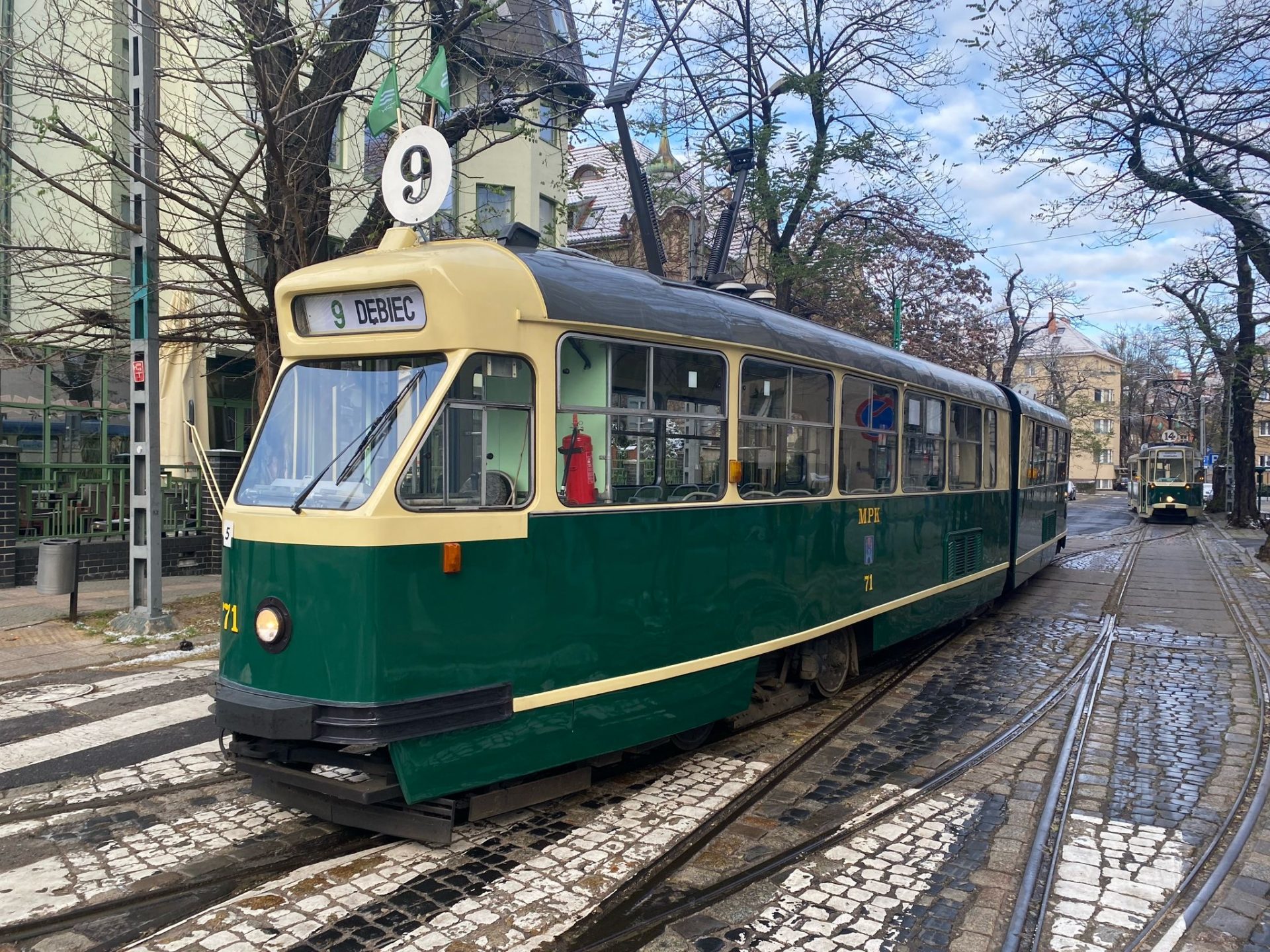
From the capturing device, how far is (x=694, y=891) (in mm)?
4078

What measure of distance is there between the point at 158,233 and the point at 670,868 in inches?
342

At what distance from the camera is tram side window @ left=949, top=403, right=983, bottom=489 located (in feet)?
31.0

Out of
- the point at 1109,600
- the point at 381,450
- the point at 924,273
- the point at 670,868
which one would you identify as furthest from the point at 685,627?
the point at 924,273

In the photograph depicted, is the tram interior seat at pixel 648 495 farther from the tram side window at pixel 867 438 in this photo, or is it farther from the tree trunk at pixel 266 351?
the tree trunk at pixel 266 351

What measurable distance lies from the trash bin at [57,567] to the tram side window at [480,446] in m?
7.77

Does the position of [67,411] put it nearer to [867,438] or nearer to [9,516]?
[9,516]

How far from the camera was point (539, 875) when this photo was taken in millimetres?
4160

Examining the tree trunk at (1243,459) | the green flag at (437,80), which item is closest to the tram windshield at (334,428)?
the green flag at (437,80)

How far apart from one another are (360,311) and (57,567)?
Answer: 7.63m

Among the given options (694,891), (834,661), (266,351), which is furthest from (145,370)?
(694,891)

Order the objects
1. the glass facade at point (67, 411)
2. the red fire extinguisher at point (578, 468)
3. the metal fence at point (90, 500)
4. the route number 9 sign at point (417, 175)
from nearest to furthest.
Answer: the red fire extinguisher at point (578, 468) → the route number 9 sign at point (417, 175) → the metal fence at point (90, 500) → the glass facade at point (67, 411)

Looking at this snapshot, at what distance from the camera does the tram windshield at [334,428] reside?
4254mm

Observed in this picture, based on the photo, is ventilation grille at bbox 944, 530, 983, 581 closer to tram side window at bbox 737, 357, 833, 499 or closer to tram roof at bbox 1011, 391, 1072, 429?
tram roof at bbox 1011, 391, 1072, 429

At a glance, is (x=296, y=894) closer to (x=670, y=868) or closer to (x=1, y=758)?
(x=670, y=868)
